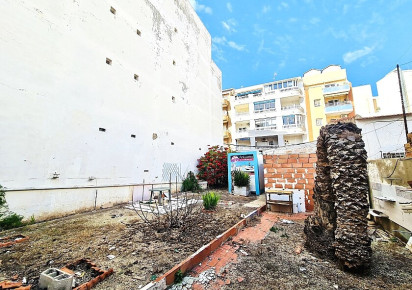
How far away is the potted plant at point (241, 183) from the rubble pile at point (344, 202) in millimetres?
5106

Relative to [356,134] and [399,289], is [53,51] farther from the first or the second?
[399,289]

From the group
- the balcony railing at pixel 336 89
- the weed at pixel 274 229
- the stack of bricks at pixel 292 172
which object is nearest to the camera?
the weed at pixel 274 229

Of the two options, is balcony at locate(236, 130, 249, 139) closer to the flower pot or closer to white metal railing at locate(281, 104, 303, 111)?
white metal railing at locate(281, 104, 303, 111)

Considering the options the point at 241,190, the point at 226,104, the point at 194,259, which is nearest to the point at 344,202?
the point at 194,259

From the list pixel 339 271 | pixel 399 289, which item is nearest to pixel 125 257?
pixel 339 271

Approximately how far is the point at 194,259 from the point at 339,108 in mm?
25586

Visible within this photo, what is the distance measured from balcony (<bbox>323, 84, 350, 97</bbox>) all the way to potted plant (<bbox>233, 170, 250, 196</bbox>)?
2057 cm

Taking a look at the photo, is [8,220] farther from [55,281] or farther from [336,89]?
[336,89]

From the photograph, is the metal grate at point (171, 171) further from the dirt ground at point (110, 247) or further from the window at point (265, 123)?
the window at point (265, 123)

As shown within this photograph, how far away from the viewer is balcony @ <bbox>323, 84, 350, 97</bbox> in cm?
2144

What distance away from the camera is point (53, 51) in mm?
5070

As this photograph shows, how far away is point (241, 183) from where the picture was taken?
828 centimetres

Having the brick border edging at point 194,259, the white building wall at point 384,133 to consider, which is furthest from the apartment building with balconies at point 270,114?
the brick border edging at point 194,259

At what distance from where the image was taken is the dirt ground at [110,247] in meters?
2.17
